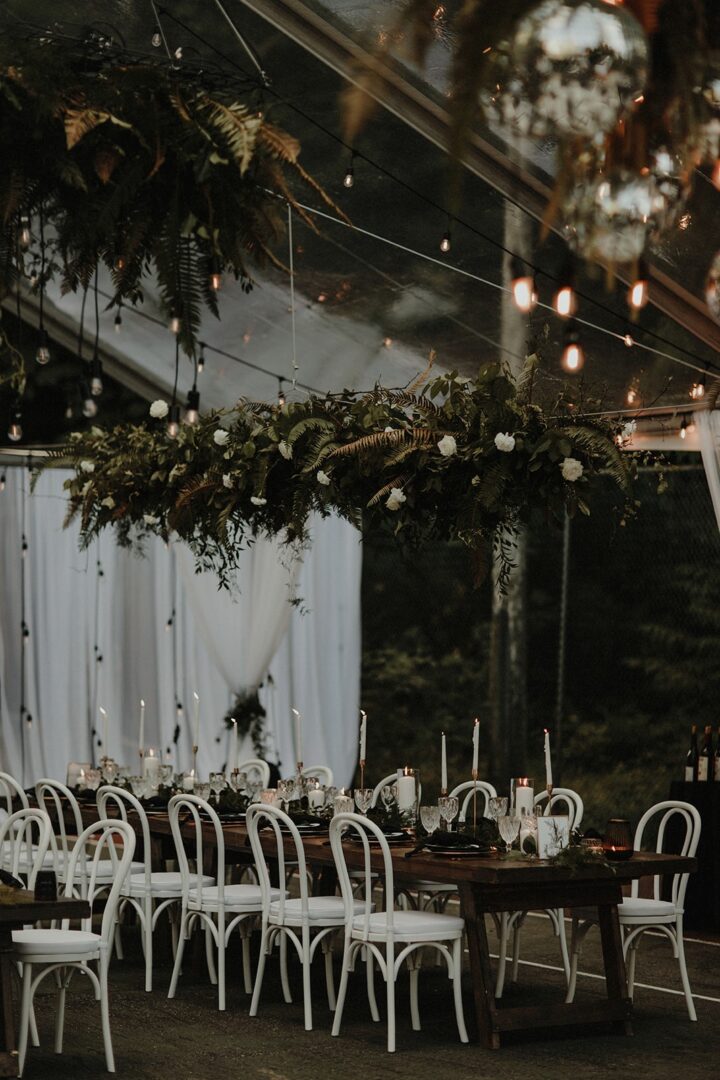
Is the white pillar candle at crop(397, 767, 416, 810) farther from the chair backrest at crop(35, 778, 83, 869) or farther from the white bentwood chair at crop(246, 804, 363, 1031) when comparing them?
the chair backrest at crop(35, 778, 83, 869)

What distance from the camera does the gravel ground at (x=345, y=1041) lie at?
5312 millimetres

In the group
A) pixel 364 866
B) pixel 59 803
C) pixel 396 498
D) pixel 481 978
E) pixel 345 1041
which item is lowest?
pixel 345 1041

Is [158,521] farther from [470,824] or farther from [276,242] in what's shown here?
[276,242]

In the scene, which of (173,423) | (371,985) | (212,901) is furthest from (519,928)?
(173,423)

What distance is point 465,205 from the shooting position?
748 cm

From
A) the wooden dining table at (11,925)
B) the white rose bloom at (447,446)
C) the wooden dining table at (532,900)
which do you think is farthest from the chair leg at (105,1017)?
the white rose bloom at (447,446)

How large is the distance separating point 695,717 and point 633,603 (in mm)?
1068

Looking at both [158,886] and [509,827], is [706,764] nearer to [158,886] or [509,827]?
[509,827]

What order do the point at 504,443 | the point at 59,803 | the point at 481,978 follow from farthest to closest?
the point at 59,803 < the point at 504,443 < the point at 481,978

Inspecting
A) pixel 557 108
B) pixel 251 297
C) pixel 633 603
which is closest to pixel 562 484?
pixel 251 297

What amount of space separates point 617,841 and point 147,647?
721 cm

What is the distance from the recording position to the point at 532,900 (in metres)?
5.80

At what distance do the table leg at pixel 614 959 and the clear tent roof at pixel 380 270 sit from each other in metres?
2.34

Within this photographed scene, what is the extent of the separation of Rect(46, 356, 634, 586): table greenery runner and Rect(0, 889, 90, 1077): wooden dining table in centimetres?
222
